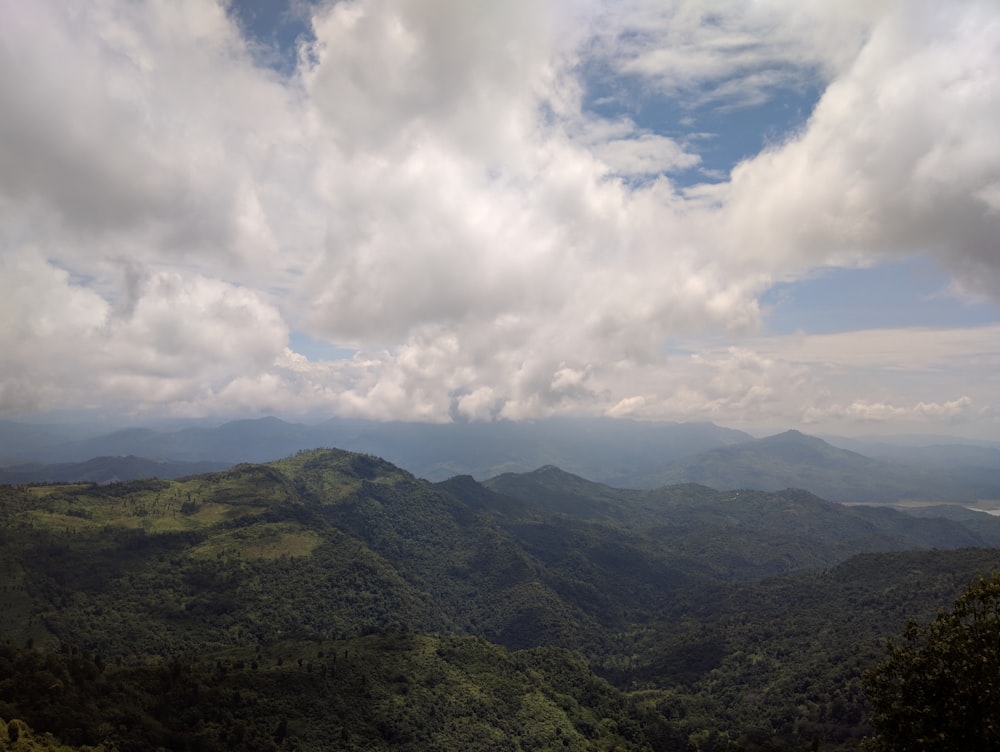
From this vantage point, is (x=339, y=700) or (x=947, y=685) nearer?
(x=947, y=685)

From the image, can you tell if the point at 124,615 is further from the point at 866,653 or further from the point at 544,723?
the point at 866,653

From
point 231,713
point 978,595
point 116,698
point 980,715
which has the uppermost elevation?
point 978,595

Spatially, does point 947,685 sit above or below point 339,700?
above

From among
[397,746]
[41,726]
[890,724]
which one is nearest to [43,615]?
[41,726]

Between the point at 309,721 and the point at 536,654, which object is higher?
the point at 309,721

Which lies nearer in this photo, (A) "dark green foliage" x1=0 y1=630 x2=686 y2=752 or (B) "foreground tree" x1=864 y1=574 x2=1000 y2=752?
(B) "foreground tree" x1=864 y1=574 x2=1000 y2=752

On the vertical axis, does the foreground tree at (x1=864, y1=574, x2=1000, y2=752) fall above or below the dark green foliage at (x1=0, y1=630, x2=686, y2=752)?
above

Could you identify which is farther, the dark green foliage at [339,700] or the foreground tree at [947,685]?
the dark green foliage at [339,700]

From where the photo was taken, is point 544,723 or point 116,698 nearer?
point 116,698
